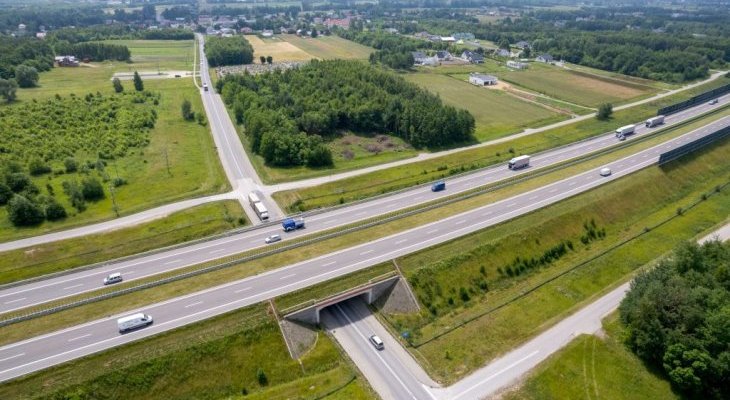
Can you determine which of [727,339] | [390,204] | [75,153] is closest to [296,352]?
[390,204]

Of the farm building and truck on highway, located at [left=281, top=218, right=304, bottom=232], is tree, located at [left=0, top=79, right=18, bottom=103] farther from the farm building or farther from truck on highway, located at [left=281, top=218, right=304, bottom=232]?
the farm building

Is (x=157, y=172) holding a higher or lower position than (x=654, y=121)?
lower

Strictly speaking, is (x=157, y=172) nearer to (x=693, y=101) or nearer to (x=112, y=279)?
(x=112, y=279)

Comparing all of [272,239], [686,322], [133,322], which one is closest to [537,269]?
[686,322]

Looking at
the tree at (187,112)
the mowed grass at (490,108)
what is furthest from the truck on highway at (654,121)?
the tree at (187,112)

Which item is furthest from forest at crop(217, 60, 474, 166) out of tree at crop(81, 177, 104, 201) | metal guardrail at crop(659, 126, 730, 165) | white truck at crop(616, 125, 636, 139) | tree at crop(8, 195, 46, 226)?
metal guardrail at crop(659, 126, 730, 165)

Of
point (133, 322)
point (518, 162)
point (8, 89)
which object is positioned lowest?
point (133, 322)
